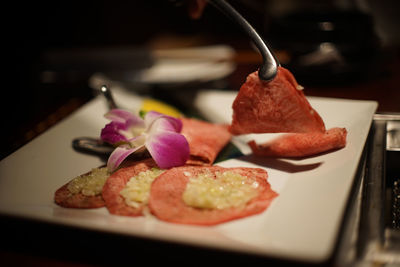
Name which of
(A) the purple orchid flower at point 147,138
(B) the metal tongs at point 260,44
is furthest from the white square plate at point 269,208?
(B) the metal tongs at point 260,44

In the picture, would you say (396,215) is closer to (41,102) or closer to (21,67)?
(41,102)

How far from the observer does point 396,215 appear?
1271 mm

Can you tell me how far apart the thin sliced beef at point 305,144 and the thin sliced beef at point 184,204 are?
156 millimetres

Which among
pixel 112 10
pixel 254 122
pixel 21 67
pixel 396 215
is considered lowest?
pixel 396 215

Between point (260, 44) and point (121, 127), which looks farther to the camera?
point (121, 127)

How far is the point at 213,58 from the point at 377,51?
107 cm

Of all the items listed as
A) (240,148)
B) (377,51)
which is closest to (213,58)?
(377,51)

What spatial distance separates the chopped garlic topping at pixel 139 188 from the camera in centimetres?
112

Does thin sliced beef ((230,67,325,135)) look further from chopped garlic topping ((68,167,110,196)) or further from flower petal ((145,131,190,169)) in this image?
chopped garlic topping ((68,167,110,196))

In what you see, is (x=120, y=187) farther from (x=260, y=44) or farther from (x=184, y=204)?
(x=260, y=44)

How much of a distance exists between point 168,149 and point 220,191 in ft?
0.98

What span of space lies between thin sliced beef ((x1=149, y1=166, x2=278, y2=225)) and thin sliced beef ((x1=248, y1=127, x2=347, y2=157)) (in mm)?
156

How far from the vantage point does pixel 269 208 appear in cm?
104

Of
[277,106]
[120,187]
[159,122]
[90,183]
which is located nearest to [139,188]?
[120,187]
